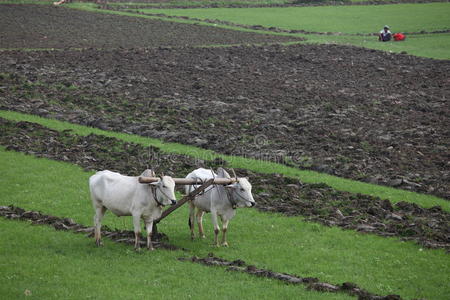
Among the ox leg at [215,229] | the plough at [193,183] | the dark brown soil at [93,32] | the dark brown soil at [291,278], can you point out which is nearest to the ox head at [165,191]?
the plough at [193,183]

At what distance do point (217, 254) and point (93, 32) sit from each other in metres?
39.5

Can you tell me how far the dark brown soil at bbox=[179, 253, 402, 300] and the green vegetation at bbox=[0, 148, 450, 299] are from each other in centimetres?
28

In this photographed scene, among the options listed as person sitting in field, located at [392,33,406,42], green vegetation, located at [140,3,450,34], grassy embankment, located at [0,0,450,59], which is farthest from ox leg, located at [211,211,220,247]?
green vegetation, located at [140,3,450,34]

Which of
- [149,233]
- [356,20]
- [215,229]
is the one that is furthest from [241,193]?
[356,20]

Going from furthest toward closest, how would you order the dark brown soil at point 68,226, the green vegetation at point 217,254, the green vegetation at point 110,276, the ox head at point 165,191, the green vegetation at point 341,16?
the green vegetation at point 341,16, the dark brown soil at point 68,226, the ox head at point 165,191, the green vegetation at point 217,254, the green vegetation at point 110,276

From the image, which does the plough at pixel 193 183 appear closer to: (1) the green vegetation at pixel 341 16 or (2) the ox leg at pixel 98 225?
(2) the ox leg at pixel 98 225

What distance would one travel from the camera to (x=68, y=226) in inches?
675

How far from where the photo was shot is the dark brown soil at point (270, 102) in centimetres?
2400

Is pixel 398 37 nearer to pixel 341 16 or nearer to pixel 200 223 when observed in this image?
pixel 341 16

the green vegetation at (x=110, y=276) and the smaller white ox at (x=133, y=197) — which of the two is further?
the smaller white ox at (x=133, y=197)

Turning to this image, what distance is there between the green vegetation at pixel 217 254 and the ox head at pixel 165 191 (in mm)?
1261

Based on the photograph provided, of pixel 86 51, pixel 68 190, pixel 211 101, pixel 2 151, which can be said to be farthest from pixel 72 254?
pixel 86 51

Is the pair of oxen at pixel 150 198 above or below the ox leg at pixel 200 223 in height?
above

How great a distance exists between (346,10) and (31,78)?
45.4m
